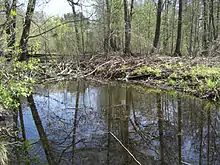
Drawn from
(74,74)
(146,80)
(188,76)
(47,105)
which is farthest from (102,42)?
(47,105)

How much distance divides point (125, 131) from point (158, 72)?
6104mm

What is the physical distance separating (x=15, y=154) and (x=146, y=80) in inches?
305

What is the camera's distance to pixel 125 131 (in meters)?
4.93

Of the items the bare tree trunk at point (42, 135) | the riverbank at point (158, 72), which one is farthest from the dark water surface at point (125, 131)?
the riverbank at point (158, 72)

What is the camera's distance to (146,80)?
10820 millimetres

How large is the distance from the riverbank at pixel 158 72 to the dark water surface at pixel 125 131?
0.76m

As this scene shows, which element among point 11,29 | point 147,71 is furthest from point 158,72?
point 11,29

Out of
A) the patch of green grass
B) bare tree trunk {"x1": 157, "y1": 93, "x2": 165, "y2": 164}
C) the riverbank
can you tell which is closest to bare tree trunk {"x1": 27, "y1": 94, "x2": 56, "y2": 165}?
bare tree trunk {"x1": 157, "y1": 93, "x2": 165, "y2": 164}

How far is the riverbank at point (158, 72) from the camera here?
809 cm

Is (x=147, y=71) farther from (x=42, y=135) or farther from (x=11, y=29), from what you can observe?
(x=42, y=135)

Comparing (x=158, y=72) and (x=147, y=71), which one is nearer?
(x=158, y=72)

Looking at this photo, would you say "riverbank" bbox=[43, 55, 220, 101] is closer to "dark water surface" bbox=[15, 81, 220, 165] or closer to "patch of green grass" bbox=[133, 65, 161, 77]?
"patch of green grass" bbox=[133, 65, 161, 77]

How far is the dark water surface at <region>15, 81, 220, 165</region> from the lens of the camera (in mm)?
3779

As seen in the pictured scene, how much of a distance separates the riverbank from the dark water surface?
0.76 m
